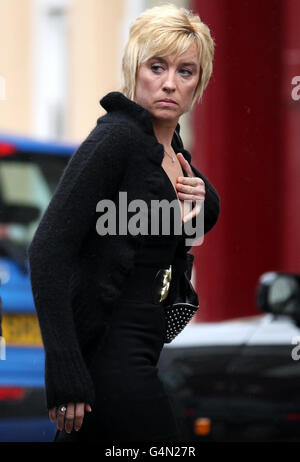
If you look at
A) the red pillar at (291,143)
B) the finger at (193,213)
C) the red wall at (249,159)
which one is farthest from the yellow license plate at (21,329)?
the finger at (193,213)

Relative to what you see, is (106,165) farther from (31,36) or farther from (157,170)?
(31,36)

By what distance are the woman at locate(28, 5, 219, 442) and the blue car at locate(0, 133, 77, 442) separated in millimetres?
2222

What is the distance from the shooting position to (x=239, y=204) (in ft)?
22.1

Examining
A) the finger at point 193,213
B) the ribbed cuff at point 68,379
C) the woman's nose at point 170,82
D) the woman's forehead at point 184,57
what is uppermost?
the woman's forehead at point 184,57

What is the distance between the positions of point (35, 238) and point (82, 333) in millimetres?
217

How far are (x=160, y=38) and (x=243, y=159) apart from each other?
4.67 metres

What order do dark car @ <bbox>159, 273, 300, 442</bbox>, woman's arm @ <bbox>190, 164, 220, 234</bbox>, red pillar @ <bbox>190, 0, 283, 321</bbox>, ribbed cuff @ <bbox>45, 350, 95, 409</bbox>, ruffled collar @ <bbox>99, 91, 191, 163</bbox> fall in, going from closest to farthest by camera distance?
1. ribbed cuff @ <bbox>45, 350, 95, 409</bbox>
2. ruffled collar @ <bbox>99, 91, 191, 163</bbox>
3. woman's arm @ <bbox>190, 164, 220, 234</bbox>
4. dark car @ <bbox>159, 273, 300, 442</bbox>
5. red pillar @ <bbox>190, 0, 283, 321</bbox>

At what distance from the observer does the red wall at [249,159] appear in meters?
6.54

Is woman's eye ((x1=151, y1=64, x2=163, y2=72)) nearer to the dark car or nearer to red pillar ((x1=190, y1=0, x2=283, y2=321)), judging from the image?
the dark car

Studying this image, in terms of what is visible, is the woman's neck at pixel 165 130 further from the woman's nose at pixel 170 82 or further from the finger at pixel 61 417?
the finger at pixel 61 417

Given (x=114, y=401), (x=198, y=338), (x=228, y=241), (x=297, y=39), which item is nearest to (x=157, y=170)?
(x=114, y=401)

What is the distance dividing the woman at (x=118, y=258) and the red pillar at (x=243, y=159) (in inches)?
127

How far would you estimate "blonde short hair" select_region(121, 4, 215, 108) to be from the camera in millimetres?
2562

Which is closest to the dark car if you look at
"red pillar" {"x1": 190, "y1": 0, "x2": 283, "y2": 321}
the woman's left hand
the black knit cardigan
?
the woman's left hand
